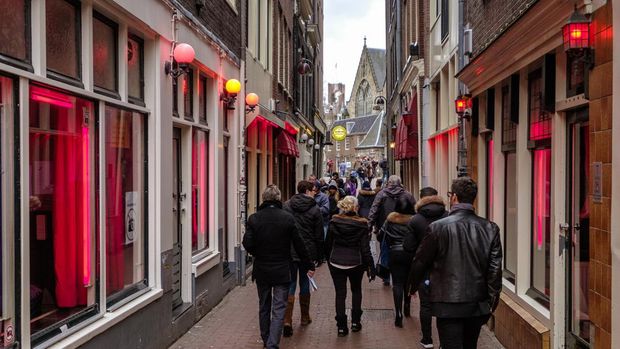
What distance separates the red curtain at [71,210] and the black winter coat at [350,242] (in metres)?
3.20

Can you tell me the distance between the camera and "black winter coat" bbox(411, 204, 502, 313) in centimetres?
489

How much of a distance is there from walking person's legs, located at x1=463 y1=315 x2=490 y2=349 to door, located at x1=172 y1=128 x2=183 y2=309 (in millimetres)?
3943

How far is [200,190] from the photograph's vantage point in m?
9.28

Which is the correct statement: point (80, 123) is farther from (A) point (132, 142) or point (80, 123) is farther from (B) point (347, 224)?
(B) point (347, 224)

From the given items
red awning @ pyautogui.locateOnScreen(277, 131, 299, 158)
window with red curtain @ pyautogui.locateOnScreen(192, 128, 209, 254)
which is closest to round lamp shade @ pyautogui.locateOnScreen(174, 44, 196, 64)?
window with red curtain @ pyautogui.locateOnScreen(192, 128, 209, 254)

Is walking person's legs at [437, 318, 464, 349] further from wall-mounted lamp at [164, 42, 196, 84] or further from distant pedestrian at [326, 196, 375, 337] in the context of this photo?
wall-mounted lamp at [164, 42, 196, 84]

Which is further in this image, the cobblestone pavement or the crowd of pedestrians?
the cobblestone pavement

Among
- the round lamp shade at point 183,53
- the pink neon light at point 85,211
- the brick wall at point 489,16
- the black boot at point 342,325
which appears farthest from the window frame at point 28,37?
the black boot at point 342,325

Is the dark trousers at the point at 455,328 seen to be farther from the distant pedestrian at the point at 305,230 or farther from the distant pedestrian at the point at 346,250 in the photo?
the distant pedestrian at the point at 305,230

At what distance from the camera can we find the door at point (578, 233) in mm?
5391

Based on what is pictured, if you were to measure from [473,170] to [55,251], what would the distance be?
624 cm

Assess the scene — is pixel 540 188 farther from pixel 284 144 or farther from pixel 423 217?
pixel 284 144

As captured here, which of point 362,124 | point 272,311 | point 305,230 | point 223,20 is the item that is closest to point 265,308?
point 272,311

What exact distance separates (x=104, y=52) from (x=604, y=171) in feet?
13.6
